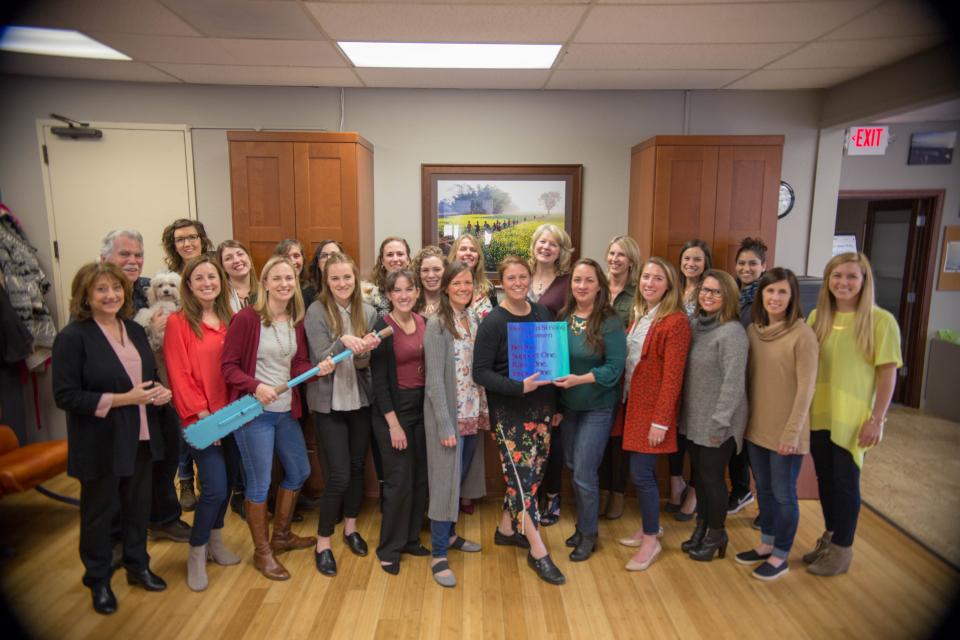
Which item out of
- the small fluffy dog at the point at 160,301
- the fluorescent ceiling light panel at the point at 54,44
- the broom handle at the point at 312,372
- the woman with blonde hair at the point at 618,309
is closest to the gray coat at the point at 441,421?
the broom handle at the point at 312,372

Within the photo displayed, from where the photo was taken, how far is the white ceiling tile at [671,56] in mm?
3236

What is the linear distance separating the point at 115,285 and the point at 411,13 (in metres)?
1.93

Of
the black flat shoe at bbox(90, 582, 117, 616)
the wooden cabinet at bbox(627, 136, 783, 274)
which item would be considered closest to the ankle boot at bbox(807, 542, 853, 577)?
the wooden cabinet at bbox(627, 136, 783, 274)

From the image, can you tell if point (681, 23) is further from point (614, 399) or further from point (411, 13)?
point (614, 399)

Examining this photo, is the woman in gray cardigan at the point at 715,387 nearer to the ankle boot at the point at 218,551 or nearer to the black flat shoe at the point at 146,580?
the ankle boot at the point at 218,551

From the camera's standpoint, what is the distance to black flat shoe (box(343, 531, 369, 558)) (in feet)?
8.83

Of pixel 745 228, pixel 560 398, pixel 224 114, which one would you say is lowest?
pixel 560 398

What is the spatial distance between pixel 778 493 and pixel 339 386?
212 centimetres

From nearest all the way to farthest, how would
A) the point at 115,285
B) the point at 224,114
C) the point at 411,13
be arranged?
1. the point at 115,285
2. the point at 411,13
3. the point at 224,114

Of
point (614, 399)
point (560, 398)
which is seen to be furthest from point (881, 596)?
point (560, 398)

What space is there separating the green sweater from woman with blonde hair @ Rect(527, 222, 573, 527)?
0.49 m

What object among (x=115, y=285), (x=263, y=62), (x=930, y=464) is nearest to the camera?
(x=115, y=285)

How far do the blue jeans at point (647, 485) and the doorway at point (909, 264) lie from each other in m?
4.29

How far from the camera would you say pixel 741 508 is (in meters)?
3.20
